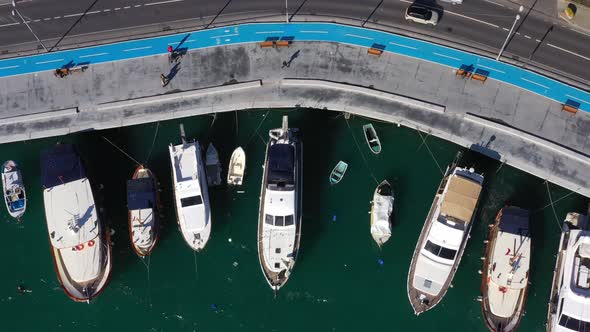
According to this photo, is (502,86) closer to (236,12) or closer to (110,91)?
(236,12)

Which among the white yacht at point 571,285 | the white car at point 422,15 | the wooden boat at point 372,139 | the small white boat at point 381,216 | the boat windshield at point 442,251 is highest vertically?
the white car at point 422,15

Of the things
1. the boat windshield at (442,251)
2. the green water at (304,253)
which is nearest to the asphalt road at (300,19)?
the green water at (304,253)

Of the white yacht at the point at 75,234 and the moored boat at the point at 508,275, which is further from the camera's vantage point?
the white yacht at the point at 75,234

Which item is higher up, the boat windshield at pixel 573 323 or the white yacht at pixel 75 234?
the white yacht at pixel 75 234

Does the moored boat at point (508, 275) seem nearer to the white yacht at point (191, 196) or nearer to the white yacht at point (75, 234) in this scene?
the white yacht at point (191, 196)

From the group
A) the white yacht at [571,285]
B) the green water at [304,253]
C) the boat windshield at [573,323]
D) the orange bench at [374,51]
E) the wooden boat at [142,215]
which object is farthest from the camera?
the orange bench at [374,51]

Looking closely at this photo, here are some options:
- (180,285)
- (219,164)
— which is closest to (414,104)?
(219,164)

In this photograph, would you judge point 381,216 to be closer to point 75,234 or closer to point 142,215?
point 142,215

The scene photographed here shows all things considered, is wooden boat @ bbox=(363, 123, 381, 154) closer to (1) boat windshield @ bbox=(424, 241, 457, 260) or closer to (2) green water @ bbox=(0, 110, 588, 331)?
(2) green water @ bbox=(0, 110, 588, 331)

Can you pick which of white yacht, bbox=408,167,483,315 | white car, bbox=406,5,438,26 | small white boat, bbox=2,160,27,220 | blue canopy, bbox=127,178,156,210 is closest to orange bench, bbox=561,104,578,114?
white yacht, bbox=408,167,483,315
